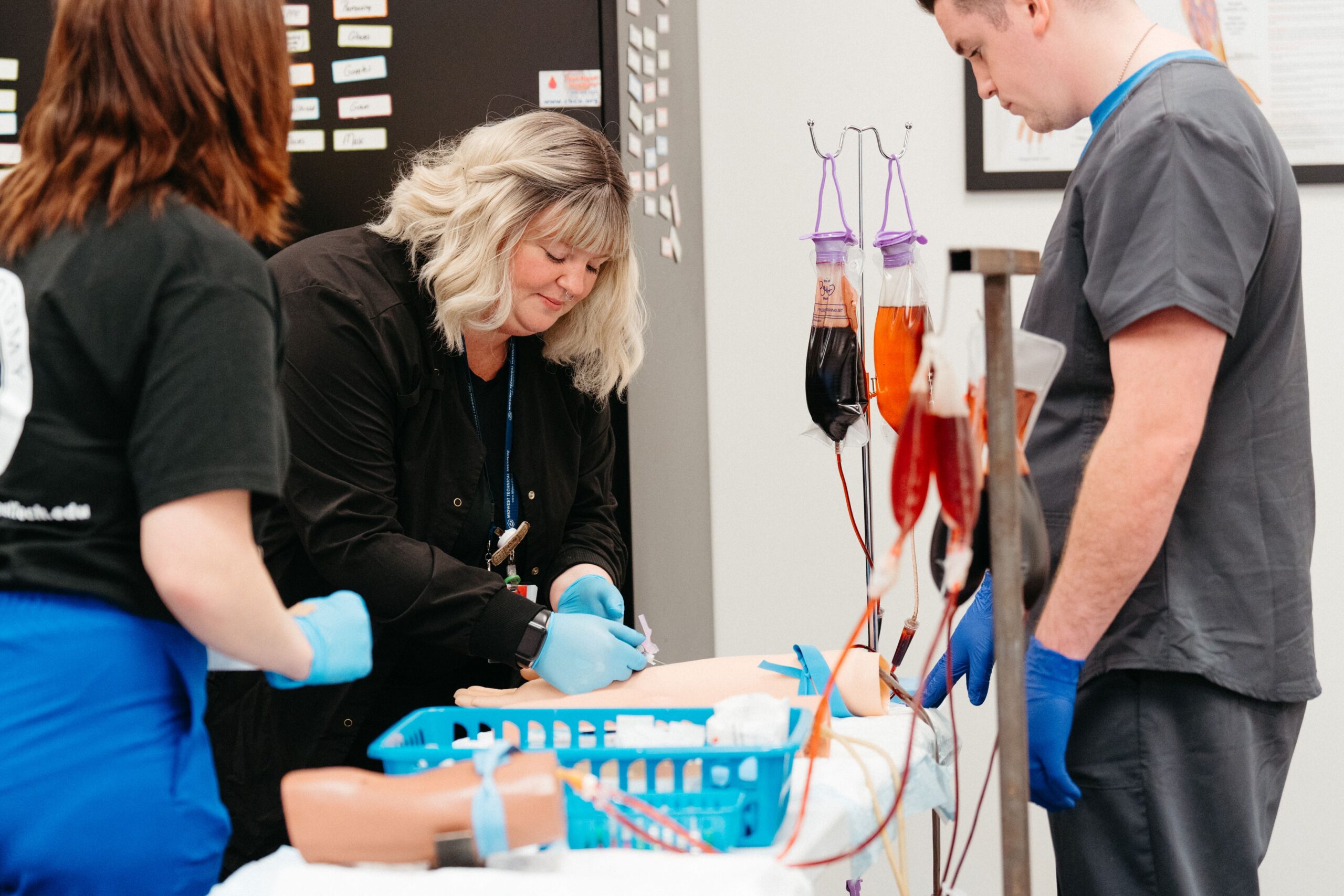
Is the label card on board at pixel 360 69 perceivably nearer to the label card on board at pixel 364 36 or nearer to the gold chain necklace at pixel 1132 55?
the label card on board at pixel 364 36

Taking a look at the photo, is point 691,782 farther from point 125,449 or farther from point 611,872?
point 125,449

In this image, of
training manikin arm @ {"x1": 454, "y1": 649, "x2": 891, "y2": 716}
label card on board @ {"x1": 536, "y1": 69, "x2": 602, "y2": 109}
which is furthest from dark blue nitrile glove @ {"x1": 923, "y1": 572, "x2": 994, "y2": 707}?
label card on board @ {"x1": 536, "y1": 69, "x2": 602, "y2": 109}

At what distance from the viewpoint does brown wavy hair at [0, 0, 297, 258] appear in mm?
810

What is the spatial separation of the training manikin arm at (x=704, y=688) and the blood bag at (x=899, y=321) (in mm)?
320

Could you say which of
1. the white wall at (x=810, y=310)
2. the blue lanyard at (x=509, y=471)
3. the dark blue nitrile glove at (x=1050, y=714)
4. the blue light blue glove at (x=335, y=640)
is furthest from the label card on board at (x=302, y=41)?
the dark blue nitrile glove at (x=1050, y=714)

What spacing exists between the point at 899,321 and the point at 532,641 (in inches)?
24.0

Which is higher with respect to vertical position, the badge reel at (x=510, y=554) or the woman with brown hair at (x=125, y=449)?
the woman with brown hair at (x=125, y=449)

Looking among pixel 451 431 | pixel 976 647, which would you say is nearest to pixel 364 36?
pixel 451 431

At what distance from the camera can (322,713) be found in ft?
4.98

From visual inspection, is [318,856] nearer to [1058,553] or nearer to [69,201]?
[69,201]

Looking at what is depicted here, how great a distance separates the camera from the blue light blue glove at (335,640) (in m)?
0.88

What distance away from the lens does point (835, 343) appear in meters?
1.34

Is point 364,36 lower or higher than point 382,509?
higher

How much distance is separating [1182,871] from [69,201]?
1183 mm
